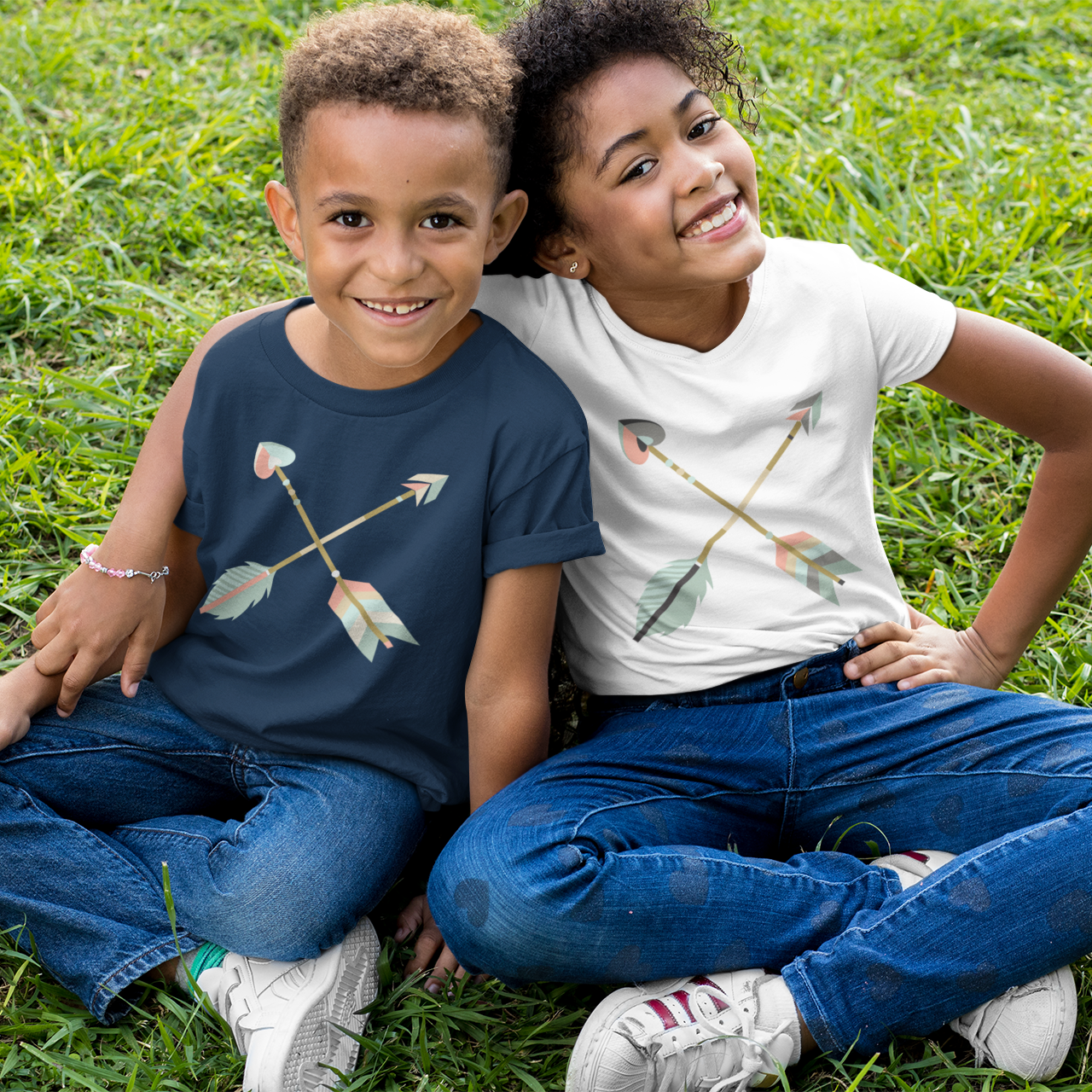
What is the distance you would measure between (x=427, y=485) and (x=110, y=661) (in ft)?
1.99

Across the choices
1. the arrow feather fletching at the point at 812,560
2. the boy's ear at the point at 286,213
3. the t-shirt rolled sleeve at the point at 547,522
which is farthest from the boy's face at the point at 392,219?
the arrow feather fletching at the point at 812,560

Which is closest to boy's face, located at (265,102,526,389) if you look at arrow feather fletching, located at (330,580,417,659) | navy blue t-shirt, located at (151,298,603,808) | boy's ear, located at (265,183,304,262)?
boy's ear, located at (265,183,304,262)

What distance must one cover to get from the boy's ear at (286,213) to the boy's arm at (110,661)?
0.49 meters

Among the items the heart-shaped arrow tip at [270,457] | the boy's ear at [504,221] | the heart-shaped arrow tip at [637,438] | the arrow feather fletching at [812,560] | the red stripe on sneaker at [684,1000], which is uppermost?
the boy's ear at [504,221]

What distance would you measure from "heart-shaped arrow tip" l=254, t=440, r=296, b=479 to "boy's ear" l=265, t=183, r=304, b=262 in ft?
0.90

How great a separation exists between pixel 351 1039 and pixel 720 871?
56cm

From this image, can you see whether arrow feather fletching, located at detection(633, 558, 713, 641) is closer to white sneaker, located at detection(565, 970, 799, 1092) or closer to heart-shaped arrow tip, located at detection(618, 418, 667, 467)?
heart-shaped arrow tip, located at detection(618, 418, 667, 467)

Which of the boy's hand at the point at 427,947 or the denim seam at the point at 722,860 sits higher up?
the denim seam at the point at 722,860

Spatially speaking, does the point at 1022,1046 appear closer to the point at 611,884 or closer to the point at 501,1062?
the point at 611,884

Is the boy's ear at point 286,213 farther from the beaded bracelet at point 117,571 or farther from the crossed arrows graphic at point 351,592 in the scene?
the beaded bracelet at point 117,571

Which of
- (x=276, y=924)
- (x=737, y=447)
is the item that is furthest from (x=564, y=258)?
(x=276, y=924)

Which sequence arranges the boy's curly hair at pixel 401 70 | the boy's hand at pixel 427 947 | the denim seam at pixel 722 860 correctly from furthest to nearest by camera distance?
Answer: 1. the boy's hand at pixel 427 947
2. the denim seam at pixel 722 860
3. the boy's curly hair at pixel 401 70

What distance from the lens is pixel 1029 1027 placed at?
5.04 feet

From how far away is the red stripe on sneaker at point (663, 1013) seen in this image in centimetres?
154
